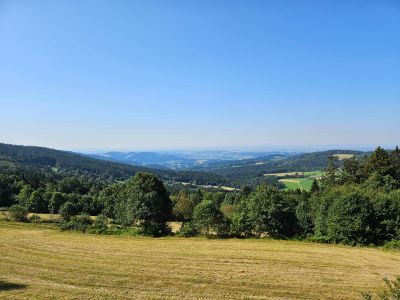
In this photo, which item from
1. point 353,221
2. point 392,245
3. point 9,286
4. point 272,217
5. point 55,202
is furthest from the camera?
point 55,202

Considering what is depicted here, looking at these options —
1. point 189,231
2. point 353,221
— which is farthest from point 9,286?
point 353,221

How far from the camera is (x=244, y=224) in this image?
49438 mm

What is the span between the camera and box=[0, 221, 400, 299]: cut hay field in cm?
2197

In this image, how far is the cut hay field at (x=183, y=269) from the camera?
22.0m

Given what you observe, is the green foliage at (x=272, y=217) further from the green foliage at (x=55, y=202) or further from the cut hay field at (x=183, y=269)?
the green foliage at (x=55, y=202)

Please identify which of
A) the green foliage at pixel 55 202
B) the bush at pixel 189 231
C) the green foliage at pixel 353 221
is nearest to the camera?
the green foliage at pixel 353 221

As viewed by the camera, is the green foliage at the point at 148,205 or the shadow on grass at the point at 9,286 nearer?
the shadow on grass at the point at 9,286

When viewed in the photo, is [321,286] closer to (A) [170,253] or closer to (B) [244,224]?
(A) [170,253]

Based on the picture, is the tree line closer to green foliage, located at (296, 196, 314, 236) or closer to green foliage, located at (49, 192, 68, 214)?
green foliage, located at (296, 196, 314, 236)

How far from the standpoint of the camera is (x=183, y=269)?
27.7 metres

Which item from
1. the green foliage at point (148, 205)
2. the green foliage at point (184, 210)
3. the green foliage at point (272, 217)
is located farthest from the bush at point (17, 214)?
the green foliage at point (272, 217)

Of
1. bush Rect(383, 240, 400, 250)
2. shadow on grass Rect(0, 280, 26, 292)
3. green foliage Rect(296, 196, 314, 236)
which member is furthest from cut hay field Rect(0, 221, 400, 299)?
green foliage Rect(296, 196, 314, 236)

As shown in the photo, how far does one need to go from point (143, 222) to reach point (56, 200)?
5197 cm

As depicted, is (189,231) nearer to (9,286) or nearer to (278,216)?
(278,216)
